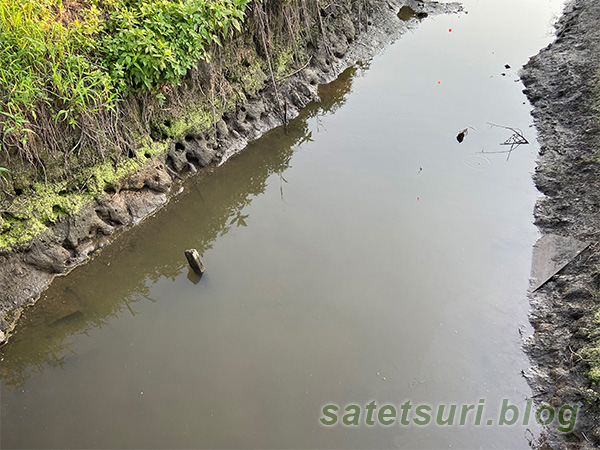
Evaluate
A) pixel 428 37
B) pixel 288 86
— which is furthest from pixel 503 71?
pixel 288 86

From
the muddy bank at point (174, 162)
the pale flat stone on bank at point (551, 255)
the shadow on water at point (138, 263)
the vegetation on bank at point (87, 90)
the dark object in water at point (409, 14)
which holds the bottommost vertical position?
the pale flat stone on bank at point (551, 255)

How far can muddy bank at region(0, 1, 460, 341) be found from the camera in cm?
402

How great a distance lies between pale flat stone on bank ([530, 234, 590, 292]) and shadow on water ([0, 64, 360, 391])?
10.2 feet

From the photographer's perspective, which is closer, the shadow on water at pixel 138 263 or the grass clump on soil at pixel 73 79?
the shadow on water at pixel 138 263

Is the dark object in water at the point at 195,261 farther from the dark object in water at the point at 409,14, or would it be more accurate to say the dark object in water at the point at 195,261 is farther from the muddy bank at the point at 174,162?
the dark object in water at the point at 409,14

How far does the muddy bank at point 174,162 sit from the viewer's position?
4016mm

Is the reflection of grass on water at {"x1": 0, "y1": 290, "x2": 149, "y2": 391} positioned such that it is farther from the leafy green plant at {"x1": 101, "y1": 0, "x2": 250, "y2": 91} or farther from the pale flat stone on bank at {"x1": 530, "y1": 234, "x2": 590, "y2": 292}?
the pale flat stone on bank at {"x1": 530, "y1": 234, "x2": 590, "y2": 292}

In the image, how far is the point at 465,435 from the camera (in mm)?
3205

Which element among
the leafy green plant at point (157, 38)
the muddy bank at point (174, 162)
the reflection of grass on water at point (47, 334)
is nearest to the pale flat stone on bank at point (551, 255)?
the muddy bank at point (174, 162)

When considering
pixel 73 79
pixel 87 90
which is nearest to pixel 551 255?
pixel 87 90

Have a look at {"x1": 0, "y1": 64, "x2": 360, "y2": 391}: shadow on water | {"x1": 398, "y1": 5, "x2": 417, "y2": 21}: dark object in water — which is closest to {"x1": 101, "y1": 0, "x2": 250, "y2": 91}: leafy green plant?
{"x1": 0, "y1": 64, "x2": 360, "y2": 391}: shadow on water

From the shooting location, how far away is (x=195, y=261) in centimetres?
407

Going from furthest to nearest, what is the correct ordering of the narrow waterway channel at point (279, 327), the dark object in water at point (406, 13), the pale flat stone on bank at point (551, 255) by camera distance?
the dark object in water at point (406, 13), the pale flat stone on bank at point (551, 255), the narrow waterway channel at point (279, 327)

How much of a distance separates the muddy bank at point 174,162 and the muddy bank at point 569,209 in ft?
10.4
